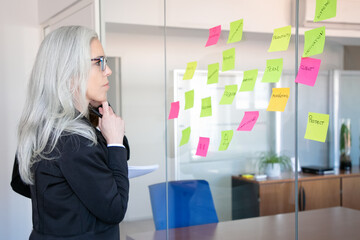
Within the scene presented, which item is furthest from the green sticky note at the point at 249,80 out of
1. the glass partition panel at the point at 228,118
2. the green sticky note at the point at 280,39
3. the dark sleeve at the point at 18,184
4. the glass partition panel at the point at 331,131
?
the dark sleeve at the point at 18,184

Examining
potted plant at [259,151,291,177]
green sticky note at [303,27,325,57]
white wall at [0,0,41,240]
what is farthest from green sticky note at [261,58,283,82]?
white wall at [0,0,41,240]

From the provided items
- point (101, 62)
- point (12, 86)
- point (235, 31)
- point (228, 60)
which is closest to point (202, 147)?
point (228, 60)

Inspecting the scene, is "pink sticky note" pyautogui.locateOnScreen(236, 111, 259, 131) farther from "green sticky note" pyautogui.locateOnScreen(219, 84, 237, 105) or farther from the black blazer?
the black blazer

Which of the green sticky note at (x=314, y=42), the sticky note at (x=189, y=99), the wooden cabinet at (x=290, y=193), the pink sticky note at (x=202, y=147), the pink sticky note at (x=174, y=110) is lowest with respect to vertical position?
the wooden cabinet at (x=290, y=193)

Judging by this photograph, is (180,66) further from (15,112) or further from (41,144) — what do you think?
(15,112)

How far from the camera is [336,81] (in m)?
1.21

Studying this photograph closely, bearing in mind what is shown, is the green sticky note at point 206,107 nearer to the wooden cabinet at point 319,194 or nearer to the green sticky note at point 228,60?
the green sticky note at point 228,60

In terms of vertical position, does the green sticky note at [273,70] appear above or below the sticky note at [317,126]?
above

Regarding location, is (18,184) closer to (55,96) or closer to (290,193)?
(55,96)

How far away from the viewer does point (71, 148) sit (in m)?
1.30

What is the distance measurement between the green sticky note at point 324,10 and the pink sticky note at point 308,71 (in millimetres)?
120

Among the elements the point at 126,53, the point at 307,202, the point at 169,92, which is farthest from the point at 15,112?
the point at 307,202

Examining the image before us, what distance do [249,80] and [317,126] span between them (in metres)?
0.35

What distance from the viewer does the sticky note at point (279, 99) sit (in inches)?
55.0
